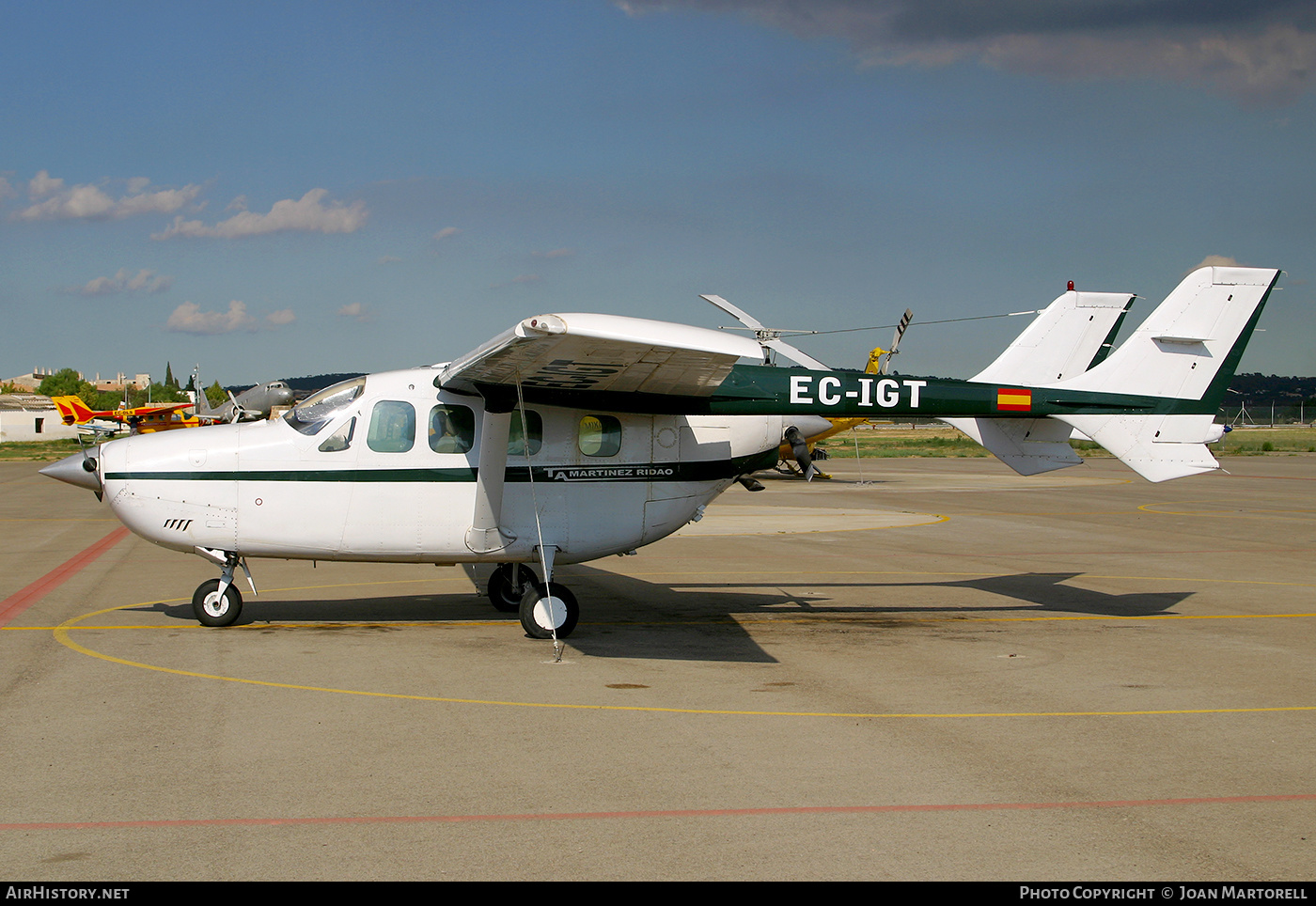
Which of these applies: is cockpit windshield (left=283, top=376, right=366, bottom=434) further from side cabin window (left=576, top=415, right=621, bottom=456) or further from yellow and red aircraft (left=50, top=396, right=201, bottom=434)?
yellow and red aircraft (left=50, top=396, right=201, bottom=434)

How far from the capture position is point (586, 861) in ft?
15.0

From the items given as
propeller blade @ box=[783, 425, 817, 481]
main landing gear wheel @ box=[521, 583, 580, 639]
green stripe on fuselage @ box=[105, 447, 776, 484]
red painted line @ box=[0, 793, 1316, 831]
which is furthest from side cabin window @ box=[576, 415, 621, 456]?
red painted line @ box=[0, 793, 1316, 831]

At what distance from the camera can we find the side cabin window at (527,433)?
33.5ft

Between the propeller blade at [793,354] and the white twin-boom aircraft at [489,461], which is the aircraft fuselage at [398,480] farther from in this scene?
the propeller blade at [793,354]

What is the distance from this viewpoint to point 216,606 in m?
10.2

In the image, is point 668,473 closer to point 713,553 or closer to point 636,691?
point 636,691

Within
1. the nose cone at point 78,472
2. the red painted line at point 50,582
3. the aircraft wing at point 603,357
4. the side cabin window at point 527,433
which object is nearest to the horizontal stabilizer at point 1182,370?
the aircraft wing at point 603,357

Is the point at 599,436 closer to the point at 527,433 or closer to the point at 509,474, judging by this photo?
the point at 527,433

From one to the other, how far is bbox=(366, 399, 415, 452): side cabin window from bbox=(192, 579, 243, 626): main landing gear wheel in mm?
2134

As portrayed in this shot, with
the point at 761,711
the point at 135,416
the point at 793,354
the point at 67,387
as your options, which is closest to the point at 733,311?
the point at 793,354

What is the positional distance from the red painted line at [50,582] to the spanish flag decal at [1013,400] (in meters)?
10.7

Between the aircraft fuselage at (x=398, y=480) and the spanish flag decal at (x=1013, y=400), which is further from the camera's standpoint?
the spanish flag decal at (x=1013, y=400)

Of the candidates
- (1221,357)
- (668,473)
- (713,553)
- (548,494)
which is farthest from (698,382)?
(713,553)

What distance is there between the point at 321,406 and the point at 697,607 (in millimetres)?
4856
